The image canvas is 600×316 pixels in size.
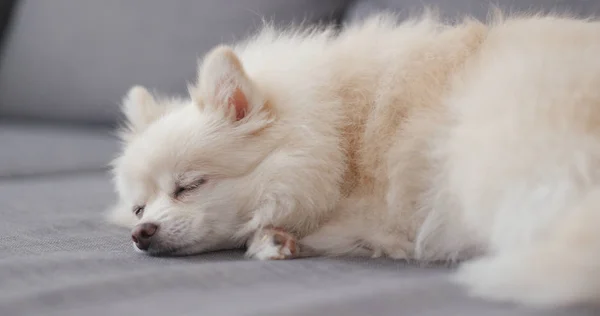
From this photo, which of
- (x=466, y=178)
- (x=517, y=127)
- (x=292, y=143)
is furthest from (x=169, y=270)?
(x=517, y=127)

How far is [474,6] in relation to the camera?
6.15 feet

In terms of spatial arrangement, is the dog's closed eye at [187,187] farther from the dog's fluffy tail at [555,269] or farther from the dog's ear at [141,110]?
the dog's fluffy tail at [555,269]

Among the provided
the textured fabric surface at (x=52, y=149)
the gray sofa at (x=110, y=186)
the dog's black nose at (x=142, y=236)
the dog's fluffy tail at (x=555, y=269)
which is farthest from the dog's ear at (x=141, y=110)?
the dog's fluffy tail at (x=555, y=269)

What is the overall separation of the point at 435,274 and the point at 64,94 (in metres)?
2.07

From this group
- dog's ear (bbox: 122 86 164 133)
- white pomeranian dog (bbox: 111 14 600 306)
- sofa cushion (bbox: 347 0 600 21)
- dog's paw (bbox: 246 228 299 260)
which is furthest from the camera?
sofa cushion (bbox: 347 0 600 21)

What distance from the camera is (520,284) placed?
0.86 m

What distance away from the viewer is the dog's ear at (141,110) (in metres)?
1.57

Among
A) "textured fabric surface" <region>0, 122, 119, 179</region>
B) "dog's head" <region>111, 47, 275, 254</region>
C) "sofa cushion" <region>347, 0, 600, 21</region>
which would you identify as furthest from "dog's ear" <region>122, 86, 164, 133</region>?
"sofa cushion" <region>347, 0, 600, 21</region>

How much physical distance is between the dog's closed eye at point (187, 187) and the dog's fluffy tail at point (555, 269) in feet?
1.99

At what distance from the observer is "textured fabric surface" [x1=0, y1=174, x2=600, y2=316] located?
2.81 feet

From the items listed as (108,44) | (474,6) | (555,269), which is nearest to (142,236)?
(555,269)

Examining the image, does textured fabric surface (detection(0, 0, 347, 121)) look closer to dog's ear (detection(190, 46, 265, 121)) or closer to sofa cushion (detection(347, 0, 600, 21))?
sofa cushion (detection(347, 0, 600, 21))

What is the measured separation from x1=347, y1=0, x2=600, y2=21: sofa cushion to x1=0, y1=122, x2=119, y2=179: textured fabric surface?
107 centimetres

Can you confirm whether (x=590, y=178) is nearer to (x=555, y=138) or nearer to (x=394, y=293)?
(x=555, y=138)
